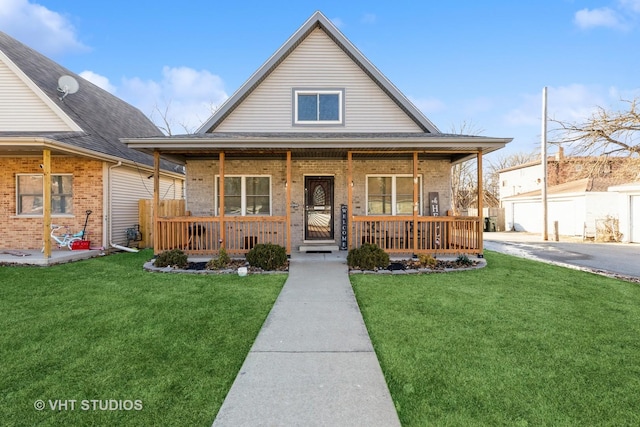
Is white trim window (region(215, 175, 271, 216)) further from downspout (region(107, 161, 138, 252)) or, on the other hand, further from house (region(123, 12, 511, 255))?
downspout (region(107, 161, 138, 252))

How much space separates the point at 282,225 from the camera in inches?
384

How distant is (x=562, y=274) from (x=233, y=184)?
9290 mm

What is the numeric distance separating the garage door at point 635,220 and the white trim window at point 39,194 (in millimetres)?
22768

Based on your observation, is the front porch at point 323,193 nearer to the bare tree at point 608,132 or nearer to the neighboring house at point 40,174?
the neighboring house at point 40,174

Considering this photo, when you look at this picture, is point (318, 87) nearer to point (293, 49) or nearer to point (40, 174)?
point (293, 49)

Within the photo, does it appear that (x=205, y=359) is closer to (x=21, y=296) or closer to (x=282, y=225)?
(x=21, y=296)

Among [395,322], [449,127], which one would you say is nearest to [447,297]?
[395,322]

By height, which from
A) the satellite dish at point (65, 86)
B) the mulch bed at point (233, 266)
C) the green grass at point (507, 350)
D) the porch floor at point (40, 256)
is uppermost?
the satellite dish at point (65, 86)

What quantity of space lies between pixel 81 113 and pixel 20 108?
1.68m

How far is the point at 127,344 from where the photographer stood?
3742mm

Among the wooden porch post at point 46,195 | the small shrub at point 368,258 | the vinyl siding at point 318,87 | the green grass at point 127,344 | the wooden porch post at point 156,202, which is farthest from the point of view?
the vinyl siding at point 318,87

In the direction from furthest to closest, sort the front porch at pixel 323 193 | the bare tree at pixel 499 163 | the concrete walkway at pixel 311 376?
1. the bare tree at pixel 499 163
2. the front porch at pixel 323 193
3. the concrete walkway at pixel 311 376

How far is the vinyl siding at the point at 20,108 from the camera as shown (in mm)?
10648

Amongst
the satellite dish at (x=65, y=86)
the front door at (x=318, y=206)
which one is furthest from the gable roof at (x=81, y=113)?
the front door at (x=318, y=206)
